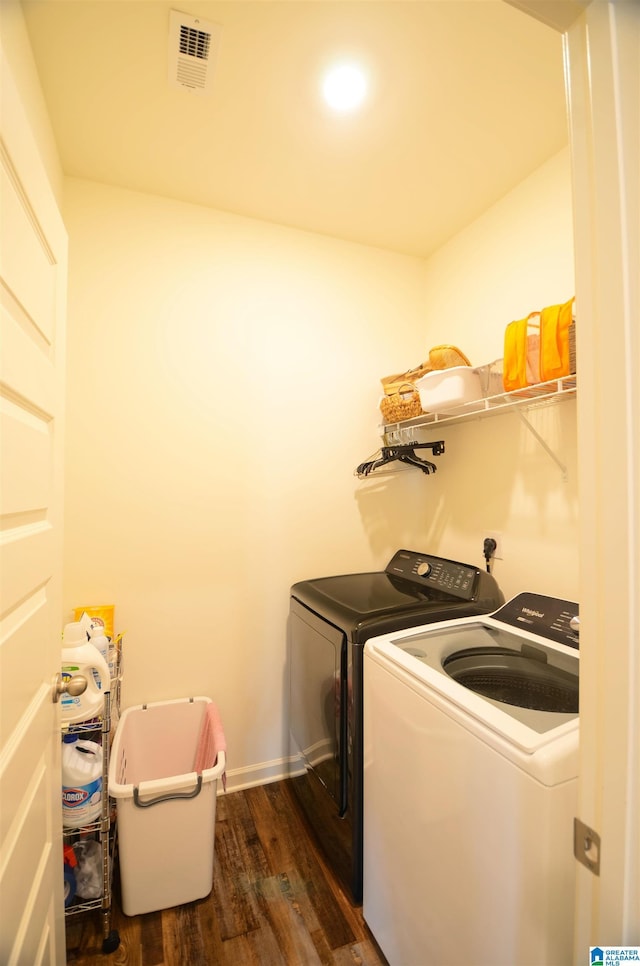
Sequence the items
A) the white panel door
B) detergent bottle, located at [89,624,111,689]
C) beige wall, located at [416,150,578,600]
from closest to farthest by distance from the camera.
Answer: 1. the white panel door
2. detergent bottle, located at [89,624,111,689]
3. beige wall, located at [416,150,578,600]

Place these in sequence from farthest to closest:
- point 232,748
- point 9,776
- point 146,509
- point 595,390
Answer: point 232,748
point 146,509
point 9,776
point 595,390

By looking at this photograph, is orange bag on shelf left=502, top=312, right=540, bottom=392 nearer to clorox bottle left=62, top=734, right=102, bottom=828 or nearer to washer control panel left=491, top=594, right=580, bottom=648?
washer control panel left=491, top=594, right=580, bottom=648

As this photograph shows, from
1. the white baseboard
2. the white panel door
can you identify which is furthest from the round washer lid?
the white baseboard

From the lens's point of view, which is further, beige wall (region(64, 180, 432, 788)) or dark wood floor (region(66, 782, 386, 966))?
beige wall (region(64, 180, 432, 788))

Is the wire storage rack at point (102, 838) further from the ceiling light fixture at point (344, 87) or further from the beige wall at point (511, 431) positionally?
the ceiling light fixture at point (344, 87)

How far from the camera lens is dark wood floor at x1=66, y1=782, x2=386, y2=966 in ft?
4.16

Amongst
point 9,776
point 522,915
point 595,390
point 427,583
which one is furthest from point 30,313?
point 427,583

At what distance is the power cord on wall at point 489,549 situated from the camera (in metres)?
1.89

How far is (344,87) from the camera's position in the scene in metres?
1.38

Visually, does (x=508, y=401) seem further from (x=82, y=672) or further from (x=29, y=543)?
(x=82, y=672)

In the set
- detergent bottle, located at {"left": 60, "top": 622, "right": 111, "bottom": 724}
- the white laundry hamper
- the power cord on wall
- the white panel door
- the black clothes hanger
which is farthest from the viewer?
the black clothes hanger

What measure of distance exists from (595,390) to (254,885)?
1914 millimetres

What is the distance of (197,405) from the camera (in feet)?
6.38

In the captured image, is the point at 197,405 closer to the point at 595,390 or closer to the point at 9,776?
the point at 9,776
